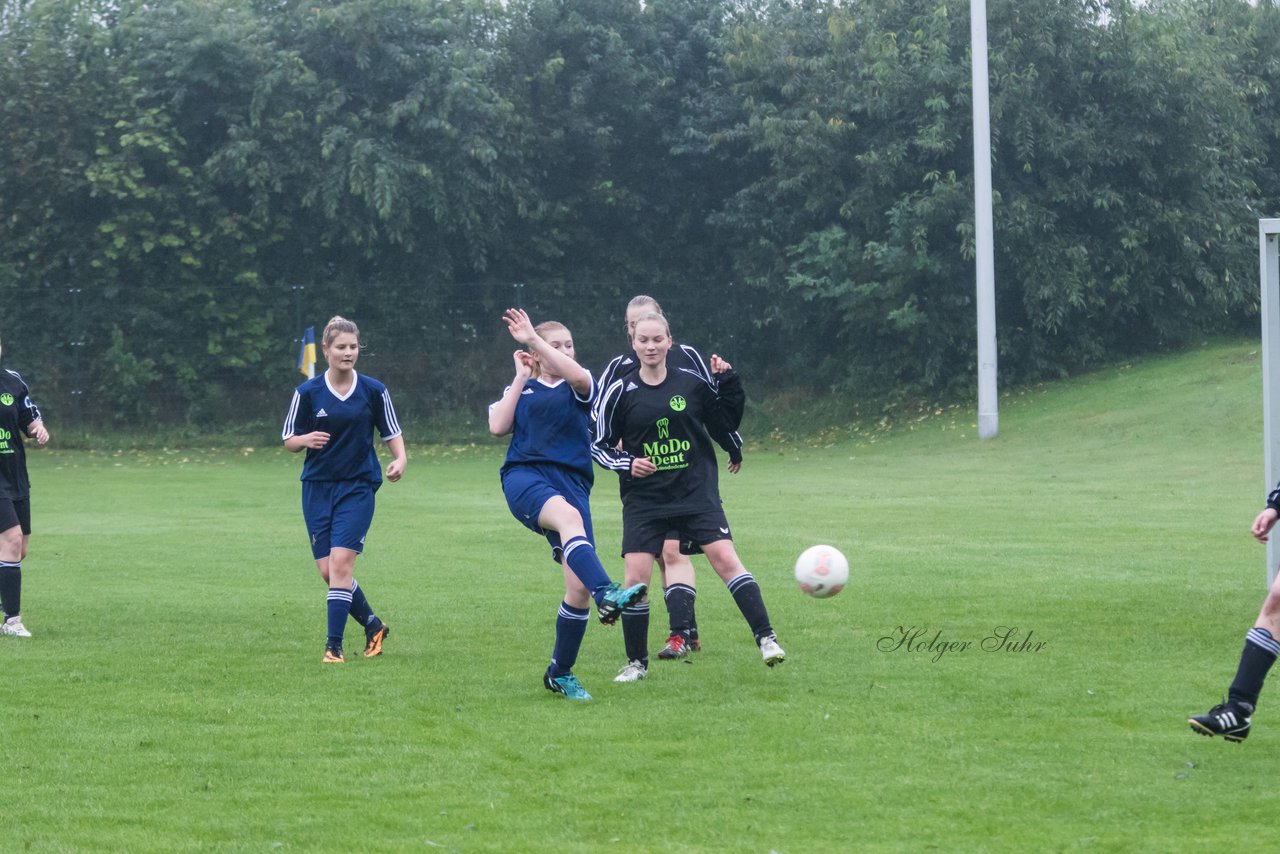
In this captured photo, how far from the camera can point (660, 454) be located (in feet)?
26.4

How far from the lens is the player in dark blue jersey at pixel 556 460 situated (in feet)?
25.7

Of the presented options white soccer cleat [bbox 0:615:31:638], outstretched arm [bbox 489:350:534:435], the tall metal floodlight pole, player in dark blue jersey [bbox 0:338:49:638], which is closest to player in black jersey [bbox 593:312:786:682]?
outstretched arm [bbox 489:350:534:435]

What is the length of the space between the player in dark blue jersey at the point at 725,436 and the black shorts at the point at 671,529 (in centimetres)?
37

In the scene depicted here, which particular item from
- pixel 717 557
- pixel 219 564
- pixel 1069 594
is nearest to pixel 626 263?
pixel 219 564

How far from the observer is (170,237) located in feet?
104

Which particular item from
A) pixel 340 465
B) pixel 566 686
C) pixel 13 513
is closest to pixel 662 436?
pixel 566 686

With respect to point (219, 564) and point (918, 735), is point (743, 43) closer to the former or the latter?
point (219, 564)

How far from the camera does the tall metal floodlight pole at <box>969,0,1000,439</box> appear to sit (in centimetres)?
2780

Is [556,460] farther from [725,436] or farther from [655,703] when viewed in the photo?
[655,703]

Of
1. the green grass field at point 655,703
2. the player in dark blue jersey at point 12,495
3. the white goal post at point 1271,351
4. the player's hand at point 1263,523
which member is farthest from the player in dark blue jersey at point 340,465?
the white goal post at point 1271,351

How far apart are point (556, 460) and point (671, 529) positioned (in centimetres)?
71

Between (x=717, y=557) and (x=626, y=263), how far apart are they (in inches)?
1099

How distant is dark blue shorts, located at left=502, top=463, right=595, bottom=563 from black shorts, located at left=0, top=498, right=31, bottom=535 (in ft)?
12.5

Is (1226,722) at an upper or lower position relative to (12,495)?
lower
